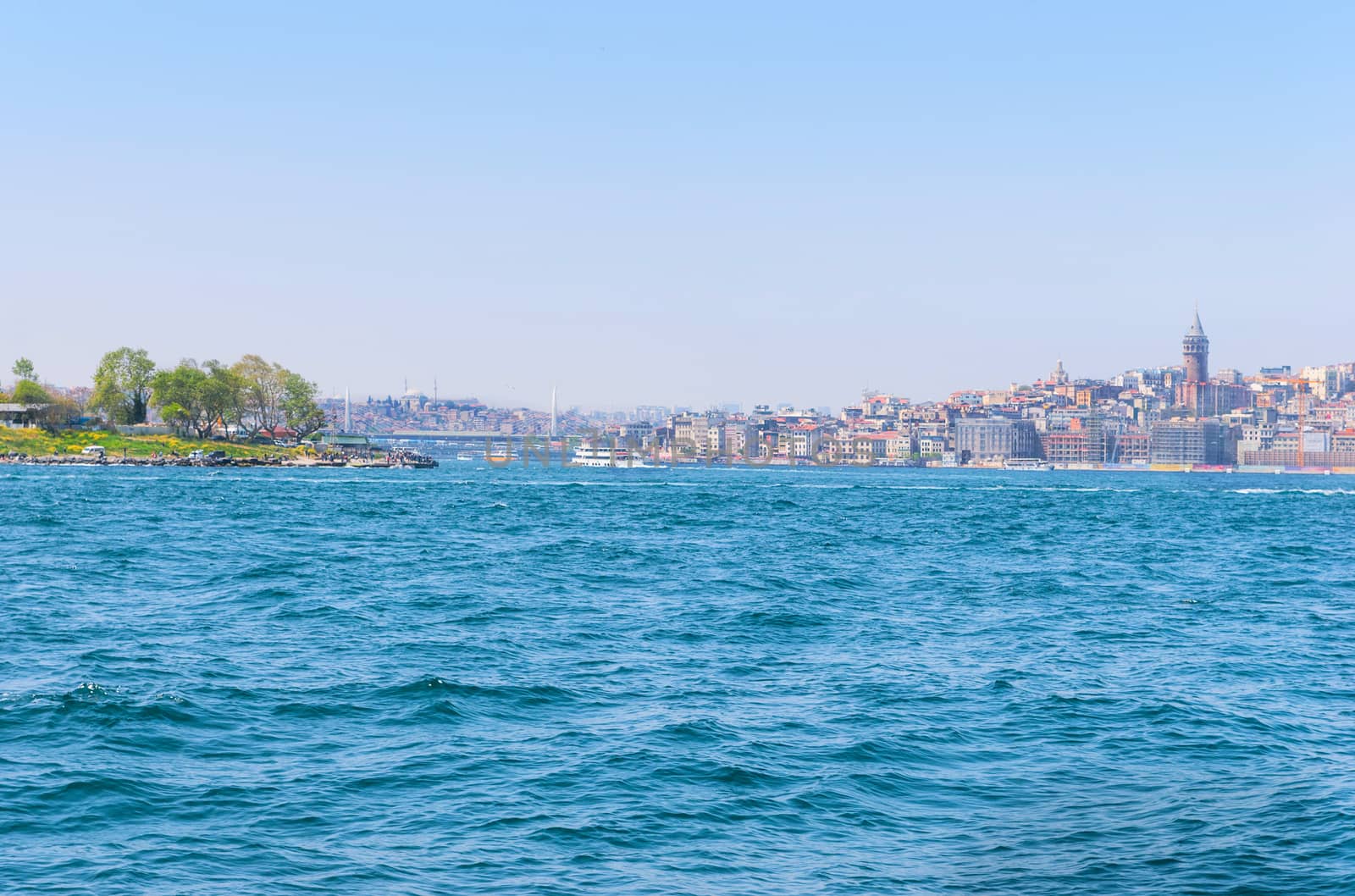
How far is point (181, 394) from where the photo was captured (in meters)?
173

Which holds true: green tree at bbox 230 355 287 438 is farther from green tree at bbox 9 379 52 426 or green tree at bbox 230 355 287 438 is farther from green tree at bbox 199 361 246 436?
green tree at bbox 9 379 52 426

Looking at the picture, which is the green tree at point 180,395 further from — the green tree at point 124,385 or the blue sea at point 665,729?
the blue sea at point 665,729

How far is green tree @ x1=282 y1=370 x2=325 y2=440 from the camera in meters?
194

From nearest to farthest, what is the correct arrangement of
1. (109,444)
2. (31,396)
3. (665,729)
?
(665,729), (109,444), (31,396)

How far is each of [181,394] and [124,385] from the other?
35.4 ft

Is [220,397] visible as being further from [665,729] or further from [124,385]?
[665,729]

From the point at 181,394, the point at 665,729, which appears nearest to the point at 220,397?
the point at 181,394

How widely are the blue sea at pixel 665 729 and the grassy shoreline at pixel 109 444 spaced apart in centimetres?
12579

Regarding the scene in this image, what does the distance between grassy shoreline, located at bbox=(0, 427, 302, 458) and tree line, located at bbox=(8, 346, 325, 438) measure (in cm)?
410

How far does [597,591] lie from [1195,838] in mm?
20362

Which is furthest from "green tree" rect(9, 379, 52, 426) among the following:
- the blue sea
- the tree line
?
the blue sea

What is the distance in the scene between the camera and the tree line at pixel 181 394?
17300 cm

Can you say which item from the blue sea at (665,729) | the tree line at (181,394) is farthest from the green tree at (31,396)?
the blue sea at (665,729)

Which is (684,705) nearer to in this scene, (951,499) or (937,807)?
(937,807)
